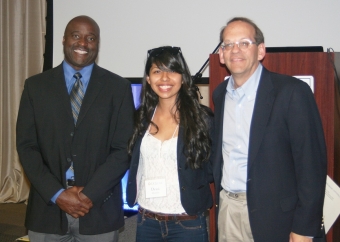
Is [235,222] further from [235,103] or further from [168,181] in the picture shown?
[235,103]

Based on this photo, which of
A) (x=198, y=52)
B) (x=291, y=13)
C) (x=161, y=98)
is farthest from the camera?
(x=198, y=52)

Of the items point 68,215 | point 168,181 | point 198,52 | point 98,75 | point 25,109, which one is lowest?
point 68,215

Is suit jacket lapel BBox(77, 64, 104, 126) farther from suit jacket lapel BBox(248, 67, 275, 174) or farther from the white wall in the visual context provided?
the white wall

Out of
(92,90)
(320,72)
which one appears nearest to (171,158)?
(92,90)

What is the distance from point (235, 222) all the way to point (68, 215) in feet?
2.81

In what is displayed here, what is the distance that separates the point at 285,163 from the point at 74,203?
104cm

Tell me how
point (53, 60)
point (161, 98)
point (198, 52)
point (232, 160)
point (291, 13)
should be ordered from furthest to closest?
point (53, 60) → point (198, 52) → point (291, 13) → point (161, 98) → point (232, 160)

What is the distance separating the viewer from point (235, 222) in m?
1.96

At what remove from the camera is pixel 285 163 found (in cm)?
181

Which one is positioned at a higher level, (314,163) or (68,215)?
(314,163)

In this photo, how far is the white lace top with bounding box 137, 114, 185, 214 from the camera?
204cm

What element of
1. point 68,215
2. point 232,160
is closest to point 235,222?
point 232,160

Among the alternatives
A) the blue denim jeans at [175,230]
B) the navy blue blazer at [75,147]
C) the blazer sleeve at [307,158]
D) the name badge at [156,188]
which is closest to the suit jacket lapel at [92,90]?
the navy blue blazer at [75,147]

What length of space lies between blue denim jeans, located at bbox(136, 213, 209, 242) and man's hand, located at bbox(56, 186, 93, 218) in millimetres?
314
